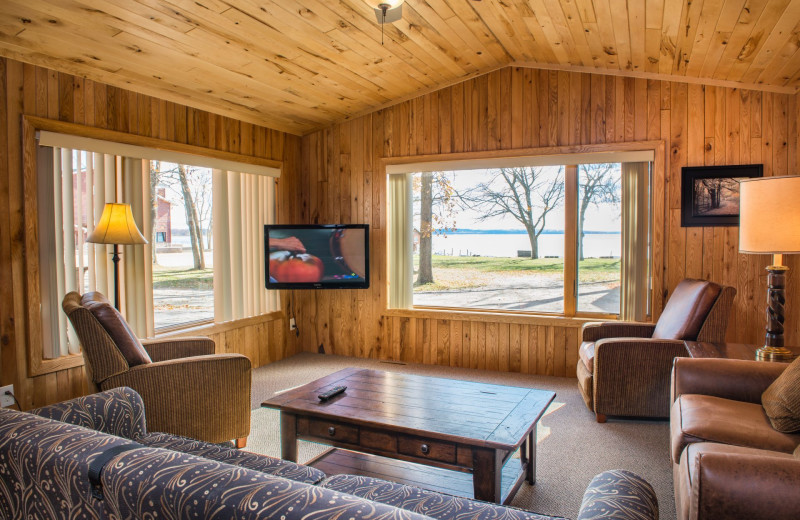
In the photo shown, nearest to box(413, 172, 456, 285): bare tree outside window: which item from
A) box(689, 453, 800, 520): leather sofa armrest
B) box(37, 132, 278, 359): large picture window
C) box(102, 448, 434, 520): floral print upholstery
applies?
box(37, 132, 278, 359): large picture window

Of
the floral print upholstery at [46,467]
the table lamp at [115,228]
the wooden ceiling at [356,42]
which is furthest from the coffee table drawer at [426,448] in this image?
the wooden ceiling at [356,42]

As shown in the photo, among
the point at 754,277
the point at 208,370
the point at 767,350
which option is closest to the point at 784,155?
the point at 754,277

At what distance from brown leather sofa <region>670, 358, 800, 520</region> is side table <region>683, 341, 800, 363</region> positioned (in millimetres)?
407

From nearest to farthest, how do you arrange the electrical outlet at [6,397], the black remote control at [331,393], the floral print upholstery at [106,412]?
1. the floral print upholstery at [106,412]
2. the black remote control at [331,393]
3. the electrical outlet at [6,397]

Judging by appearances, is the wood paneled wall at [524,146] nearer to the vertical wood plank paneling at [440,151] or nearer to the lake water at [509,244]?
A: the vertical wood plank paneling at [440,151]

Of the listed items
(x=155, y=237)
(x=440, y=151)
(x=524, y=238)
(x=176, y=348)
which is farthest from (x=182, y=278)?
(x=524, y=238)

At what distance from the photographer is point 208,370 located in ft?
9.58

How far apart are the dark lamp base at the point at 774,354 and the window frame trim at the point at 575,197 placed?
5.14 feet

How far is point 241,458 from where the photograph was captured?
1995mm

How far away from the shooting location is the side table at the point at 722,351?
9.28 ft

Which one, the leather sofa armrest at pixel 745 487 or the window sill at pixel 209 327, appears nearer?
the leather sofa armrest at pixel 745 487

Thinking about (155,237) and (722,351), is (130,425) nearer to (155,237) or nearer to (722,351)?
Answer: (155,237)

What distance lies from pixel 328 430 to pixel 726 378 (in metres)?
1.82

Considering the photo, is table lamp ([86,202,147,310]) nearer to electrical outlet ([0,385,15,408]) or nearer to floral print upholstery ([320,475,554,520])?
electrical outlet ([0,385,15,408])
